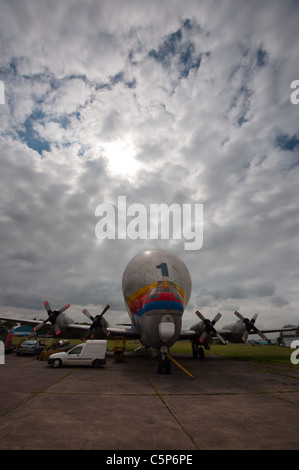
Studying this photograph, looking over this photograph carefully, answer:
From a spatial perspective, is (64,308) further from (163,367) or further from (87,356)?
(163,367)

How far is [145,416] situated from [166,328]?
7.13 meters

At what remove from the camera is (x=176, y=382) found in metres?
11.4

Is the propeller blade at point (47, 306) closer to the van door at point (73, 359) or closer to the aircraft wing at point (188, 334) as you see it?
the van door at point (73, 359)

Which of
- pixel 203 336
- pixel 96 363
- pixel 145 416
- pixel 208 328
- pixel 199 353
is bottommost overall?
pixel 199 353

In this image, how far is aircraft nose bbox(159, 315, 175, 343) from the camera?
13242 mm

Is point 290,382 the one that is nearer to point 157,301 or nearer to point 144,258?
point 157,301

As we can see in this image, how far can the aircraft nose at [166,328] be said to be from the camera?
1324cm

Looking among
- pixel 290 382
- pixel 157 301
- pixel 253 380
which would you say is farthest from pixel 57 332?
pixel 290 382

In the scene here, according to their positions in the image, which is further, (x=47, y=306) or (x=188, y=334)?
(x=47, y=306)

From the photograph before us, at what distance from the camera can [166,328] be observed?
13.3m

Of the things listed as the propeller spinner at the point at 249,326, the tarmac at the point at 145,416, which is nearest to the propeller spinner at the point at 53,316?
the tarmac at the point at 145,416

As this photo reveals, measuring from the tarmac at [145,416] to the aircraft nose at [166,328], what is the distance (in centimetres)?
263

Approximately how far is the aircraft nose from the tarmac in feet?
8.63

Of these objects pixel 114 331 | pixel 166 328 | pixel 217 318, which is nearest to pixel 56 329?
pixel 114 331
